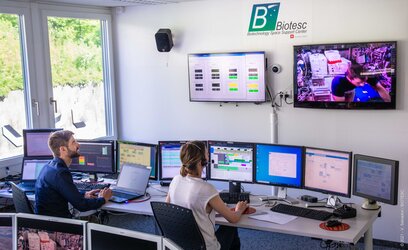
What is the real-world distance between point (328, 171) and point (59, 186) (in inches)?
79.4

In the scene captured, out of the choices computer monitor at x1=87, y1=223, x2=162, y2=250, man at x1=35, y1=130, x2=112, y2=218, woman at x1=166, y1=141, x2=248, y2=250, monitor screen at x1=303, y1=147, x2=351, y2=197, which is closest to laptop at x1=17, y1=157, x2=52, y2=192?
man at x1=35, y1=130, x2=112, y2=218

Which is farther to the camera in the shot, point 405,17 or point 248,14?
point 248,14

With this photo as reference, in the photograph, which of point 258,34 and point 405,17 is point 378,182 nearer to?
point 405,17

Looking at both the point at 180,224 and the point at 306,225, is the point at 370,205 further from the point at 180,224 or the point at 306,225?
the point at 180,224

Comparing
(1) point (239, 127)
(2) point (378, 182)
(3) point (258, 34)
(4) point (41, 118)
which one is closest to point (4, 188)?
(4) point (41, 118)

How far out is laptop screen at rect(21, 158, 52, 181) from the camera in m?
4.63

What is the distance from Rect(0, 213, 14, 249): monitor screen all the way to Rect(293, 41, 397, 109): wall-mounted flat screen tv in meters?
3.19

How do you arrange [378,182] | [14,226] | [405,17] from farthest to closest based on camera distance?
[405,17] < [378,182] < [14,226]

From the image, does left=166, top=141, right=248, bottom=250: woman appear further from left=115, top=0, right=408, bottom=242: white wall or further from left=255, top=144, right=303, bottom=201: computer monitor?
left=115, top=0, right=408, bottom=242: white wall

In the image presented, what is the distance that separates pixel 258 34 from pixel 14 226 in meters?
3.40

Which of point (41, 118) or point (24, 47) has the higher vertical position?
point (24, 47)

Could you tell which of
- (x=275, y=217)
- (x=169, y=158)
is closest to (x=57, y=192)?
(x=169, y=158)

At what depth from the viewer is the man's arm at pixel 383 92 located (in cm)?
450

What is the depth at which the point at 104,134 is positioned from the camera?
20.6ft
